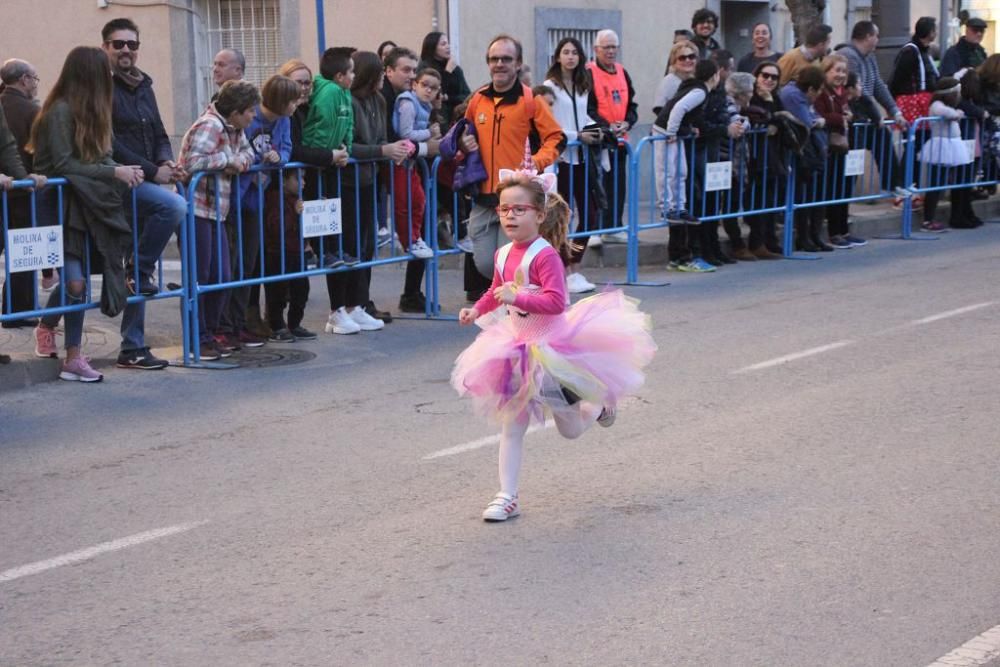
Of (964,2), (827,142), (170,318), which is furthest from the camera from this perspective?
(964,2)

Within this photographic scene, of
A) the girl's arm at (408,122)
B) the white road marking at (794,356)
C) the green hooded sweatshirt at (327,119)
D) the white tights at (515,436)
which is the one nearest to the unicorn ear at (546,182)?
the white tights at (515,436)

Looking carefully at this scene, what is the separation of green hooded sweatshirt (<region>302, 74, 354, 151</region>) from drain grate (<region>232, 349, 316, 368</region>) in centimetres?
153

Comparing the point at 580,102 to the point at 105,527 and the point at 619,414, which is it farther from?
the point at 105,527

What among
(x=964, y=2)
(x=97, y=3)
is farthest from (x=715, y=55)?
(x=964, y=2)

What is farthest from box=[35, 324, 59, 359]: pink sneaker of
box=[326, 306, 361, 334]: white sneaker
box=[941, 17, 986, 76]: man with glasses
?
box=[941, 17, 986, 76]: man with glasses

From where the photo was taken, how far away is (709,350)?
35.2ft

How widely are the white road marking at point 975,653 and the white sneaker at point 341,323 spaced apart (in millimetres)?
7066

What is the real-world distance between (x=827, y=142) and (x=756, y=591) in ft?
36.2

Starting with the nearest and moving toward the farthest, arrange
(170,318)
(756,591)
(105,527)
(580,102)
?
(756,591)
(105,527)
(170,318)
(580,102)

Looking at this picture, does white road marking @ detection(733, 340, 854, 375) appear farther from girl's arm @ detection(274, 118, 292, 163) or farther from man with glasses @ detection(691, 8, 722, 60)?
man with glasses @ detection(691, 8, 722, 60)

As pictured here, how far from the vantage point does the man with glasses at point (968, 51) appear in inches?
774

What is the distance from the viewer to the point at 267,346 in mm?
11281

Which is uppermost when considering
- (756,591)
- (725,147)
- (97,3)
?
Result: (97,3)

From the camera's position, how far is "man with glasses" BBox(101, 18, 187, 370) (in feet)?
33.7
